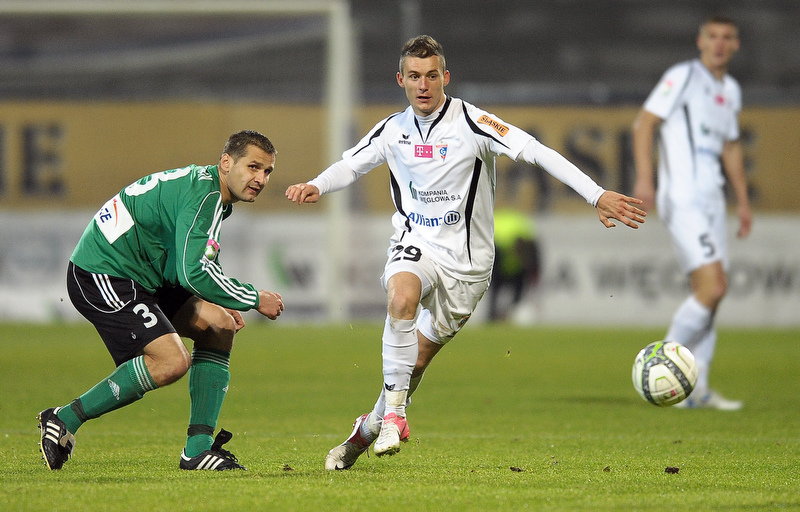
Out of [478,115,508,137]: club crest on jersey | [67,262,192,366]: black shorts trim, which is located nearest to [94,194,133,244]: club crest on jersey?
[67,262,192,366]: black shorts trim

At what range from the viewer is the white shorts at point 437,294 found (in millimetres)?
6066

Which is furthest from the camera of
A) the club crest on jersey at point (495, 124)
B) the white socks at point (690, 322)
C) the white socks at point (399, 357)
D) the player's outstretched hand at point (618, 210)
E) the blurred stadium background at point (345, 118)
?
the blurred stadium background at point (345, 118)

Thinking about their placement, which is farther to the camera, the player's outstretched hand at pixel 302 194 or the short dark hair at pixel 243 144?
the player's outstretched hand at pixel 302 194

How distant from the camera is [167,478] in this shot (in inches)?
218

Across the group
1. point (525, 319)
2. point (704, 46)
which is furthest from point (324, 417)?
point (525, 319)

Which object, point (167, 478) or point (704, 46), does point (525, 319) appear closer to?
point (704, 46)

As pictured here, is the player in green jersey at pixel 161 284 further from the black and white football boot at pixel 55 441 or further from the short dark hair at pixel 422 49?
the short dark hair at pixel 422 49

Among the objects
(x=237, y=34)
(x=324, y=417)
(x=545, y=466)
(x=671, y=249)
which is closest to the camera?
(x=545, y=466)

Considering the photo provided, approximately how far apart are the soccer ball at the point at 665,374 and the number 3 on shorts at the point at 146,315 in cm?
259

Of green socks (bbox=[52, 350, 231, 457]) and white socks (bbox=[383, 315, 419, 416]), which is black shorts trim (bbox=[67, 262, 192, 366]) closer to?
green socks (bbox=[52, 350, 231, 457])

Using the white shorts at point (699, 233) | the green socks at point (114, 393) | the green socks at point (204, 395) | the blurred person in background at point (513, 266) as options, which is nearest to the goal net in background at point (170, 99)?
the blurred person in background at point (513, 266)

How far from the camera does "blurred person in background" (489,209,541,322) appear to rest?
60.5ft

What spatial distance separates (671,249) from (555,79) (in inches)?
335

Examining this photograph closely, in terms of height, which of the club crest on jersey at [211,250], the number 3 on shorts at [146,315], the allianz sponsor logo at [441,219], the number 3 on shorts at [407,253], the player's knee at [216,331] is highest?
the allianz sponsor logo at [441,219]
